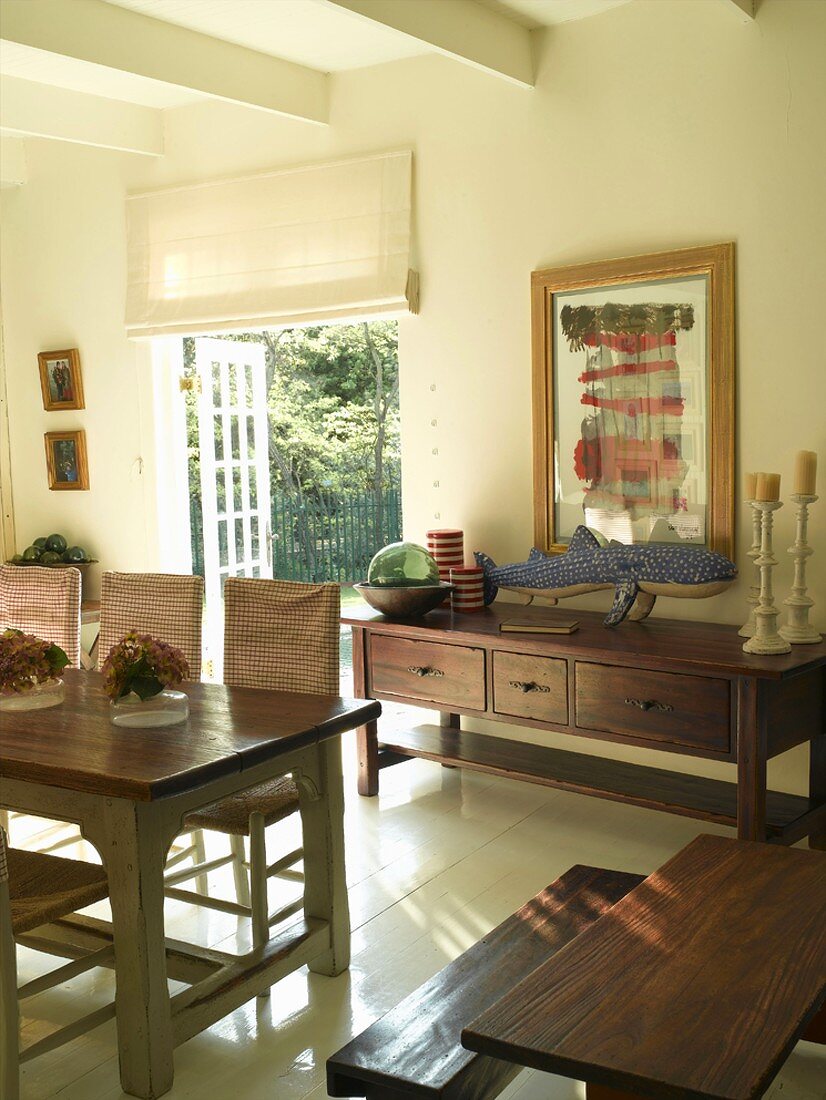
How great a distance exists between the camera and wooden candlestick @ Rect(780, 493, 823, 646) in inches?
148

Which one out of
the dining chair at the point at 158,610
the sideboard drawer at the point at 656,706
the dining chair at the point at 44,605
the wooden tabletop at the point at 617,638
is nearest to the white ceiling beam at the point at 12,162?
the dining chair at the point at 44,605

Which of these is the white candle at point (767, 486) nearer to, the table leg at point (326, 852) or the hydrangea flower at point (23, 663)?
the table leg at point (326, 852)

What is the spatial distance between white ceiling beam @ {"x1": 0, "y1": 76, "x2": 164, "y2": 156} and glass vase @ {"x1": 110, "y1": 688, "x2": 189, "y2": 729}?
128 inches

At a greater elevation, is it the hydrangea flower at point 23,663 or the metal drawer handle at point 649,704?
the hydrangea flower at point 23,663

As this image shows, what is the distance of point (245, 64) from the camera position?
4.79m

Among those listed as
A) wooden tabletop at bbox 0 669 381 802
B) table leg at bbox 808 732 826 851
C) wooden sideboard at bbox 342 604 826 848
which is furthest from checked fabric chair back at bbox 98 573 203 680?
table leg at bbox 808 732 826 851

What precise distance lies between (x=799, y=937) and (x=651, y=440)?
2.45 meters

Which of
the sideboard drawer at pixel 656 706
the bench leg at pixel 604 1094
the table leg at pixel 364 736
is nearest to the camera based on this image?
the bench leg at pixel 604 1094

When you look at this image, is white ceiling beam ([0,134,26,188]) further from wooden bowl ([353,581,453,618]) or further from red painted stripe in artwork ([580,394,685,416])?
red painted stripe in artwork ([580,394,685,416])

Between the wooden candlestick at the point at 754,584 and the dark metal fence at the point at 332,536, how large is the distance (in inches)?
272

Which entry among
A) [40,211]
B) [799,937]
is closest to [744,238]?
[799,937]

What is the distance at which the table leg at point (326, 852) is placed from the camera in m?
3.08

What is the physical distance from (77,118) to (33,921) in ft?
13.3

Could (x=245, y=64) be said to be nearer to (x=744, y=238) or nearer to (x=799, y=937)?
(x=744, y=238)
